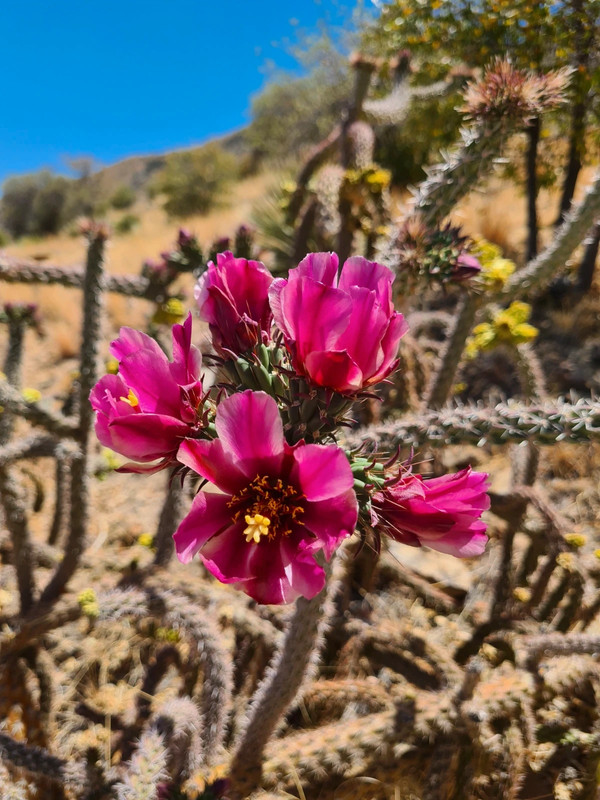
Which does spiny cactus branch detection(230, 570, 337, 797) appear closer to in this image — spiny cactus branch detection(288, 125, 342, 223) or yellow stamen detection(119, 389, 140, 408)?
yellow stamen detection(119, 389, 140, 408)

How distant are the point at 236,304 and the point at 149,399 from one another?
0.86 feet

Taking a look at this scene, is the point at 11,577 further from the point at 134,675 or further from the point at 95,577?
the point at 134,675

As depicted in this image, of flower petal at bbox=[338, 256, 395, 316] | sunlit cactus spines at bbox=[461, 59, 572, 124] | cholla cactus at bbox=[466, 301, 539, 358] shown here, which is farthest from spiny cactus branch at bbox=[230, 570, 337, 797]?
cholla cactus at bbox=[466, 301, 539, 358]

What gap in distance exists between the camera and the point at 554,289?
513 cm

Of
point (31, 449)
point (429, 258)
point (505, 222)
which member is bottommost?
point (31, 449)

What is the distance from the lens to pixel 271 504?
73 centimetres

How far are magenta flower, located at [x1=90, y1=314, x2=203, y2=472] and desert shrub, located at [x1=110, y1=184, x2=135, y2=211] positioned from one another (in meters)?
27.5

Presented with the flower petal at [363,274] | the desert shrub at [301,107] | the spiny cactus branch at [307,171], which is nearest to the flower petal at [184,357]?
the flower petal at [363,274]

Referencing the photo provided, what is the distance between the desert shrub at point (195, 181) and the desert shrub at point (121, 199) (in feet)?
25.3

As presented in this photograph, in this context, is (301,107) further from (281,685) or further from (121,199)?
(281,685)

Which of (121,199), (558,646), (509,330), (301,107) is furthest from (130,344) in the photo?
(121,199)

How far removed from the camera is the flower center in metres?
0.73

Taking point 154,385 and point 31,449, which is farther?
point 31,449

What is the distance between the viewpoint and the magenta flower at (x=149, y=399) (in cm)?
75
